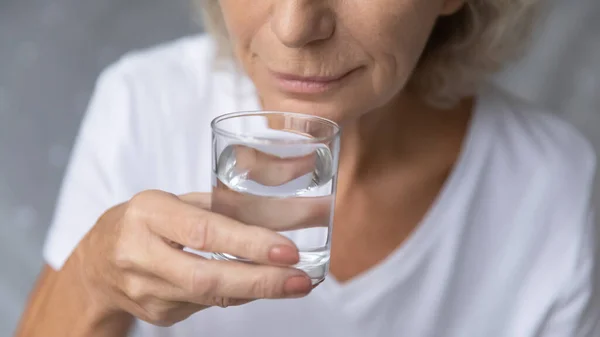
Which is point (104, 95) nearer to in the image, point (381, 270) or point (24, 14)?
point (381, 270)

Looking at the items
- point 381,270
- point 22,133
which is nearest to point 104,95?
point 381,270

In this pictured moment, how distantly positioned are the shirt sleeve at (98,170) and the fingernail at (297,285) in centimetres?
59

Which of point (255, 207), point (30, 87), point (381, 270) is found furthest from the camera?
point (30, 87)

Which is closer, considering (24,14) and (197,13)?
(197,13)

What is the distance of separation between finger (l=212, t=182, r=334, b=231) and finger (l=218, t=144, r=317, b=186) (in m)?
0.02

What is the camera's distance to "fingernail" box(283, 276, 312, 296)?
0.70 meters

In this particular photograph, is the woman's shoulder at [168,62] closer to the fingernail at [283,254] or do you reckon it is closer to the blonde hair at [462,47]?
the blonde hair at [462,47]

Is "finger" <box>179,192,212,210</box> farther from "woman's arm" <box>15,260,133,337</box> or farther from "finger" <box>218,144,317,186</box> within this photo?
"woman's arm" <box>15,260,133,337</box>

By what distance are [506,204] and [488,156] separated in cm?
9

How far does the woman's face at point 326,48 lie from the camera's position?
924mm

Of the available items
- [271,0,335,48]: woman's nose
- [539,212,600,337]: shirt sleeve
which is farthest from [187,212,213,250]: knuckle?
[539,212,600,337]: shirt sleeve

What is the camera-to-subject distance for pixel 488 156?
49.4 inches

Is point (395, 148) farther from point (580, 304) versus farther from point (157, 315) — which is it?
point (157, 315)

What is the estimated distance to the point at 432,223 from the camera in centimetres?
120
